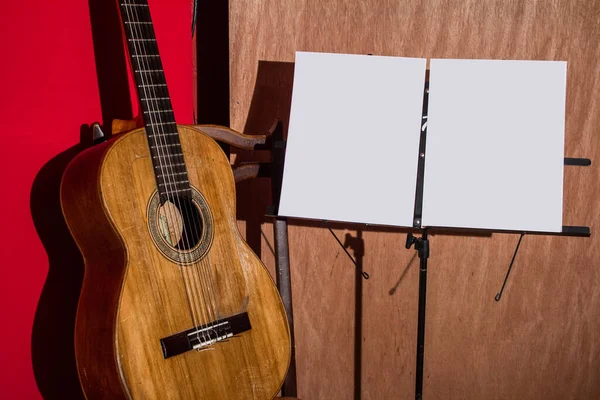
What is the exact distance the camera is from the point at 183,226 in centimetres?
132

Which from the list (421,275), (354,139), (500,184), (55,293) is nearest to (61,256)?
(55,293)

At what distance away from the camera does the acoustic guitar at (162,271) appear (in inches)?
46.1

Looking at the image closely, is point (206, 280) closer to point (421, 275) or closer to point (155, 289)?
point (155, 289)

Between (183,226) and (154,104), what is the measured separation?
279mm

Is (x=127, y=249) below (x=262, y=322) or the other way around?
the other way around

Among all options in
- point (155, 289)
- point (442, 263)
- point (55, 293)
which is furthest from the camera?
point (442, 263)

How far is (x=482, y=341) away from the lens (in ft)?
6.17

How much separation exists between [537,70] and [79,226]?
106 cm

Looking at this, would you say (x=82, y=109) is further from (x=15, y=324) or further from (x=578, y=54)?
(x=578, y=54)

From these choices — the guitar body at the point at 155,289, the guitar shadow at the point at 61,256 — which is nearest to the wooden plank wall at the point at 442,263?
the guitar shadow at the point at 61,256

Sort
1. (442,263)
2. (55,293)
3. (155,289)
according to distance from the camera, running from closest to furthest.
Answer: (155,289), (55,293), (442,263)

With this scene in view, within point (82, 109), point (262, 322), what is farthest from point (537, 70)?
point (82, 109)

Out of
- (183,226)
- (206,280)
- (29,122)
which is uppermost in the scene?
(29,122)

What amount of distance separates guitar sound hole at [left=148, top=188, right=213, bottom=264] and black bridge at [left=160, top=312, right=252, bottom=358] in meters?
0.15
